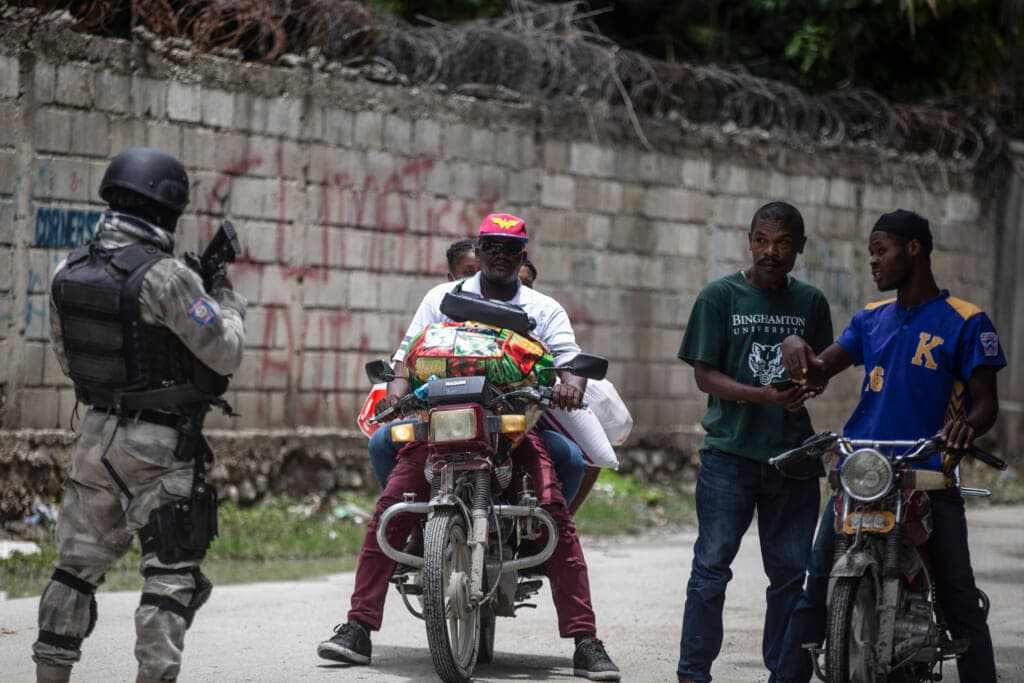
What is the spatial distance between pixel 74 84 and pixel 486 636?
190 inches

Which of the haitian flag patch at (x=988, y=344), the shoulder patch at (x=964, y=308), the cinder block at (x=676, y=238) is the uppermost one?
the cinder block at (x=676, y=238)

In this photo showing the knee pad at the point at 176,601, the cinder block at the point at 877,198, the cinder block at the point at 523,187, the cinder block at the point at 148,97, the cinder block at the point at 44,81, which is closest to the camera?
the knee pad at the point at 176,601

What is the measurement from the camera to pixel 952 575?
520 centimetres

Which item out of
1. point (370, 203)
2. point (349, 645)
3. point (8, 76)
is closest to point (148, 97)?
point (8, 76)

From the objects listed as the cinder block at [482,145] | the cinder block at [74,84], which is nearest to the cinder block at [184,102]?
the cinder block at [74,84]

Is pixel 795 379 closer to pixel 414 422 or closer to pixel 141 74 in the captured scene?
pixel 414 422

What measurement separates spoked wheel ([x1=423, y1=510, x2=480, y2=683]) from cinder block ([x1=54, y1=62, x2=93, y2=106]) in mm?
4783

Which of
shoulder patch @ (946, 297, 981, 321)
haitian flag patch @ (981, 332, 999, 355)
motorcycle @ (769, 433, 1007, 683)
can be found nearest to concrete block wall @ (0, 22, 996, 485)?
motorcycle @ (769, 433, 1007, 683)

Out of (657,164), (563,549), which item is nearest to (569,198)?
(657,164)

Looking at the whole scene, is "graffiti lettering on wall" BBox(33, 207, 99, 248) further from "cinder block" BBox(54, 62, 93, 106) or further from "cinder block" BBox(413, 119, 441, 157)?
"cinder block" BBox(413, 119, 441, 157)

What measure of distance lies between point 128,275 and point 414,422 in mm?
1574

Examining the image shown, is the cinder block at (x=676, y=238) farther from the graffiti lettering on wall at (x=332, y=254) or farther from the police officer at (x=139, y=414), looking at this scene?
the police officer at (x=139, y=414)

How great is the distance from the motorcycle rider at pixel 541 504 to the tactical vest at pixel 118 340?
1432 millimetres

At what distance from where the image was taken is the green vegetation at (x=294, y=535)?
841 cm
